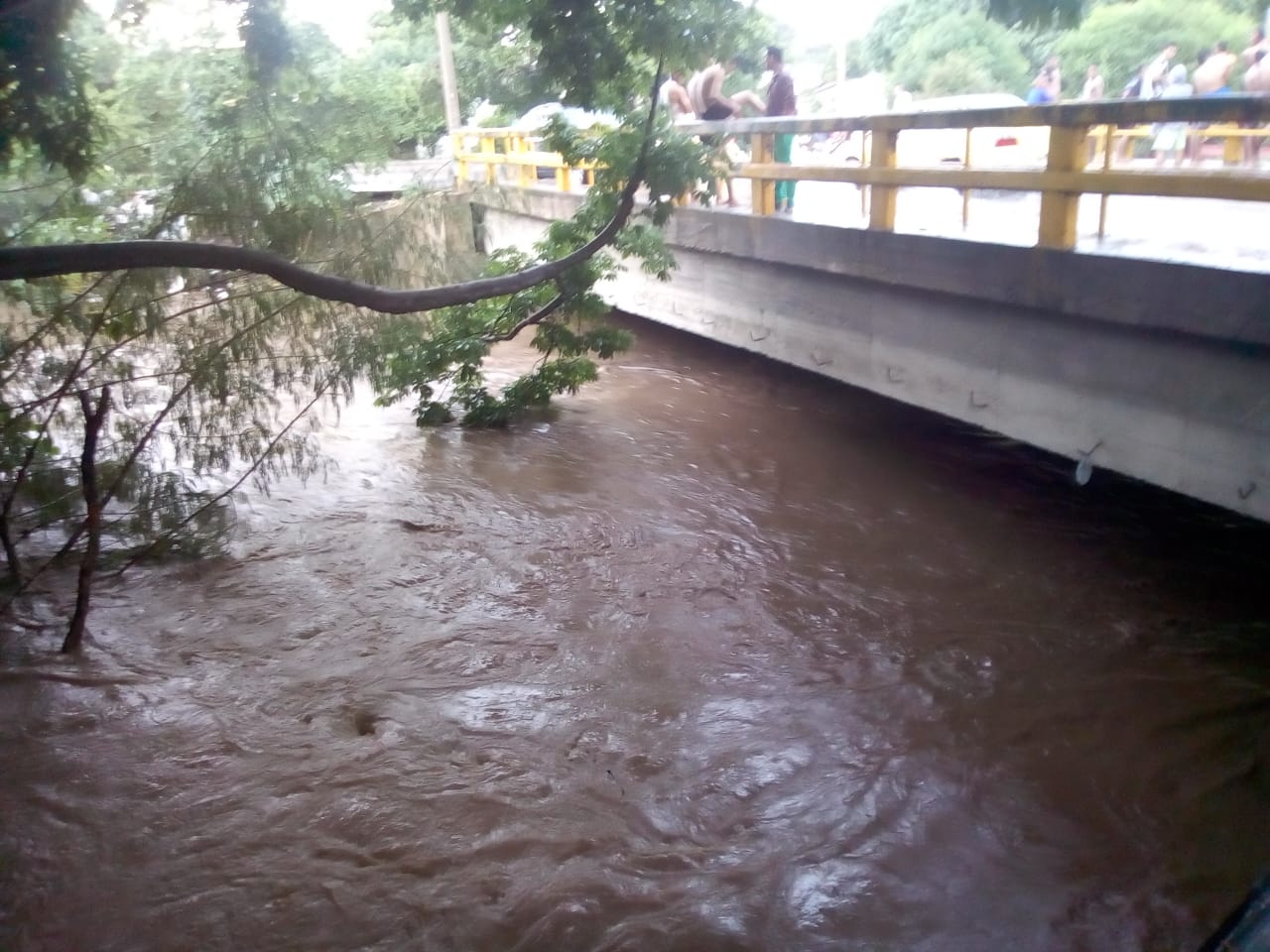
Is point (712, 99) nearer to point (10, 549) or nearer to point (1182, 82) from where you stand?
point (1182, 82)

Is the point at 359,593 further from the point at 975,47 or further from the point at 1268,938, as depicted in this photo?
the point at 975,47

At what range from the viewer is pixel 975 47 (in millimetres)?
16859

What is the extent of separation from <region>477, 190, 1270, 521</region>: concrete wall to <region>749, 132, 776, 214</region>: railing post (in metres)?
0.21

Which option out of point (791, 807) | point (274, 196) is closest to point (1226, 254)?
point (791, 807)

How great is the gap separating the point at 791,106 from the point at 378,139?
14.8ft

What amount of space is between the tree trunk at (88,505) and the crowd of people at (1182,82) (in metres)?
7.89

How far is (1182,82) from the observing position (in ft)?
34.8

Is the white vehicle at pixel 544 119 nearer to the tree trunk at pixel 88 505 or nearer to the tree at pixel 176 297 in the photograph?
the tree at pixel 176 297

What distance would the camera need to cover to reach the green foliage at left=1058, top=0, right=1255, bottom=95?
10.5 m

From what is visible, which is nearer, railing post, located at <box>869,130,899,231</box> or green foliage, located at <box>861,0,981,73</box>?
railing post, located at <box>869,130,899,231</box>

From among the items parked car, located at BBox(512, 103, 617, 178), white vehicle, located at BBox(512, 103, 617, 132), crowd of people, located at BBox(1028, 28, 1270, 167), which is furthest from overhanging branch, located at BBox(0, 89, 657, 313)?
crowd of people, located at BBox(1028, 28, 1270, 167)

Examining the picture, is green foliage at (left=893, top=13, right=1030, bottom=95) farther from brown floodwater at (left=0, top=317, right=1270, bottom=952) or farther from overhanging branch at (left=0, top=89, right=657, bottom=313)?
overhanging branch at (left=0, top=89, right=657, bottom=313)

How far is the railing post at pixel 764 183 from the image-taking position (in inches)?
383

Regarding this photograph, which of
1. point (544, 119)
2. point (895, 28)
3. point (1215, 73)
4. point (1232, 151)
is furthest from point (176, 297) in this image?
point (895, 28)
